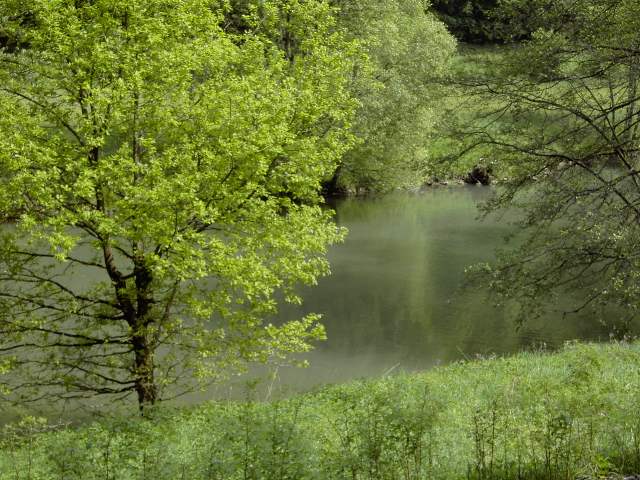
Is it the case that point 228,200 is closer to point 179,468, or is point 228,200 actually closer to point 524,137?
point 179,468

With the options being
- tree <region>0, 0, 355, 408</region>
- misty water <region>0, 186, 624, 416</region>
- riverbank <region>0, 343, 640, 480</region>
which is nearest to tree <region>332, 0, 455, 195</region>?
misty water <region>0, 186, 624, 416</region>

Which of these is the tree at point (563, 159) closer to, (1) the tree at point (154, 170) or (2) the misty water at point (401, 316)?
(2) the misty water at point (401, 316)

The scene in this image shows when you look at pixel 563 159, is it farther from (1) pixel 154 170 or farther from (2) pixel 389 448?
(2) pixel 389 448

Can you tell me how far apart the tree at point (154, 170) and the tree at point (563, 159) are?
4.23 m

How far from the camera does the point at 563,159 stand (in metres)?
15.2

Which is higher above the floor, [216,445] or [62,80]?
→ [62,80]

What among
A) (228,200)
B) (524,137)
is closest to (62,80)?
(228,200)

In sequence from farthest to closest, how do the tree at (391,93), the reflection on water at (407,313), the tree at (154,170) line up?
the tree at (391,93), the reflection on water at (407,313), the tree at (154,170)

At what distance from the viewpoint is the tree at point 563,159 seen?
14.2 metres

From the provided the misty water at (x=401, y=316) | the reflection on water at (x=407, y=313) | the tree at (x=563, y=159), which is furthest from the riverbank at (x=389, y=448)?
the reflection on water at (x=407, y=313)

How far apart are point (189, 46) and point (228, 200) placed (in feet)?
8.45

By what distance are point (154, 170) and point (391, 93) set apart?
82.6ft

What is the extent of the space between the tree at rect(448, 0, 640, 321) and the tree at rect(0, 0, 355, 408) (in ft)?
13.9

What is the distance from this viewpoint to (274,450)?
5.98 m
